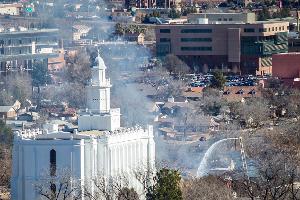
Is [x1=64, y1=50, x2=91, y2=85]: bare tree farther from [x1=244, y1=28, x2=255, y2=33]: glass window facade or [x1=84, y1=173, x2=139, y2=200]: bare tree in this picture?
[x1=84, y1=173, x2=139, y2=200]: bare tree

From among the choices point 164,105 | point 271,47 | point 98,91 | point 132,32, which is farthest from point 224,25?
point 98,91

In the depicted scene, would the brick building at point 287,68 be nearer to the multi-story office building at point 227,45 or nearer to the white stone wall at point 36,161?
the multi-story office building at point 227,45

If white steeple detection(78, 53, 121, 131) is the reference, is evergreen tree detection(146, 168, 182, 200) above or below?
below

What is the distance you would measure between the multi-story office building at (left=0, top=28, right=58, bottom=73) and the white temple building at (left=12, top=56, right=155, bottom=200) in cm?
5142

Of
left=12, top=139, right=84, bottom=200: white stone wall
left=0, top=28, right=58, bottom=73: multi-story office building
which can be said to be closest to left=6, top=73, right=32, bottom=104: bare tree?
left=0, top=28, right=58, bottom=73: multi-story office building

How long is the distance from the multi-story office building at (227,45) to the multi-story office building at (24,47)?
6882mm

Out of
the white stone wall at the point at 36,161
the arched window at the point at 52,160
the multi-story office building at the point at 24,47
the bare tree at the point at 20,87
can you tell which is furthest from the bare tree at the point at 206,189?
the multi-story office building at the point at 24,47

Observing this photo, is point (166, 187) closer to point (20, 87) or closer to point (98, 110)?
point (98, 110)

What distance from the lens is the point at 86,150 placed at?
54969mm

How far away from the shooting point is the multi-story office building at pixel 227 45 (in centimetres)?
10981

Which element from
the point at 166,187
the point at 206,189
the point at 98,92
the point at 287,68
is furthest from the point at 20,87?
the point at 166,187

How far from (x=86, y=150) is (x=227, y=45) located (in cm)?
5663

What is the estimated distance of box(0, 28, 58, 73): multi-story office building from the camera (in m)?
112

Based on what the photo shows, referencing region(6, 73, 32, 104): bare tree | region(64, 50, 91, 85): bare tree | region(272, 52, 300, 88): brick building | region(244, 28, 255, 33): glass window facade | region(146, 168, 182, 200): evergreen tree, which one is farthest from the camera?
region(244, 28, 255, 33): glass window facade
